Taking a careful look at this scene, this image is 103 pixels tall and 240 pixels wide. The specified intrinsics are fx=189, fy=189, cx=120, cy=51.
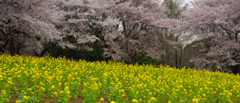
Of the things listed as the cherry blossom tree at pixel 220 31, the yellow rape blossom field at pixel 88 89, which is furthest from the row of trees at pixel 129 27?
the yellow rape blossom field at pixel 88 89

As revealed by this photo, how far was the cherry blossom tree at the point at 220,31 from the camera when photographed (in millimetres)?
17250

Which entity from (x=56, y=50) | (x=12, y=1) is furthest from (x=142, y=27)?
(x=12, y=1)

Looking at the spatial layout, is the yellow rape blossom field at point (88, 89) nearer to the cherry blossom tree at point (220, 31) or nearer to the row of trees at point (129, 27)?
the row of trees at point (129, 27)

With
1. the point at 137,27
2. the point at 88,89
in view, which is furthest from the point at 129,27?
the point at 88,89

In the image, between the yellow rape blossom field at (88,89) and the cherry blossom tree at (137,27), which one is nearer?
the yellow rape blossom field at (88,89)

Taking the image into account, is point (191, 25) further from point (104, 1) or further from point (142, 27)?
point (104, 1)

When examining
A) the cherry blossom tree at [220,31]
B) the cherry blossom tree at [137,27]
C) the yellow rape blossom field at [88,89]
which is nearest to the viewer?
the yellow rape blossom field at [88,89]

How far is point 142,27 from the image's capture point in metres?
20.1

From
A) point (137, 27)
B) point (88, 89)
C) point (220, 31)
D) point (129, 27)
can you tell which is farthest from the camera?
point (129, 27)

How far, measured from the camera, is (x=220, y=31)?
63.3 feet

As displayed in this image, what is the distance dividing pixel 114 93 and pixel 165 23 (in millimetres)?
15874

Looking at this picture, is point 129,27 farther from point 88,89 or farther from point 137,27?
point 88,89

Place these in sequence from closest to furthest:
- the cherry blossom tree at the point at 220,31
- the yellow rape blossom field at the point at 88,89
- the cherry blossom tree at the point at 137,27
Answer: the yellow rape blossom field at the point at 88,89 → the cherry blossom tree at the point at 220,31 → the cherry blossom tree at the point at 137,27

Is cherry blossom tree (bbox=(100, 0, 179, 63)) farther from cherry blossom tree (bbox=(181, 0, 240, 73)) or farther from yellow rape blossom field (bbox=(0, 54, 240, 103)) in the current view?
yellow rape blossom field (bbox=(0, 54, 240, 103))
